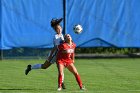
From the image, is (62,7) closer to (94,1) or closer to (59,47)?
(94,1)

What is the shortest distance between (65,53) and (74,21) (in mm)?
10002

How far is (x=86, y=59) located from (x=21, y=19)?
3257 mm

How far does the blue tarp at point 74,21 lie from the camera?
20547 mm

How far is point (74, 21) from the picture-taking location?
68.4ft

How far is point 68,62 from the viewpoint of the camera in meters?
10.9

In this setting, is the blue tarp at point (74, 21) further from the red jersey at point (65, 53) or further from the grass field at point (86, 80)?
the red jersey at point (65, 53)

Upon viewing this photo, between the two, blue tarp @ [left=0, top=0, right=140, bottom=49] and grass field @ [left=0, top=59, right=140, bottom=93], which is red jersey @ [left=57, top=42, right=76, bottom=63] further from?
blue tarp @ [left=0, top=0, right=140, bottom=49]

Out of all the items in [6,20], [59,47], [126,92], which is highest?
[6,20]

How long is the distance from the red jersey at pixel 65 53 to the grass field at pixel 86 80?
2.16 feet

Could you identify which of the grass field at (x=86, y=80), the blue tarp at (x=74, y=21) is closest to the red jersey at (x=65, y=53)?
the grass field at (x=86, y=80)

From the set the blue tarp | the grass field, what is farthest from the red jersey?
the blue tarp

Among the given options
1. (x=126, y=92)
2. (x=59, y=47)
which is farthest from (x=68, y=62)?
(x=126, y=92)

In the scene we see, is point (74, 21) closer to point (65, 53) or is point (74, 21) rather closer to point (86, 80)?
point (86, 80)

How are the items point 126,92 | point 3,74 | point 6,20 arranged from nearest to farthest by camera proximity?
point 126,92 < point 3,74 < point 6,20
